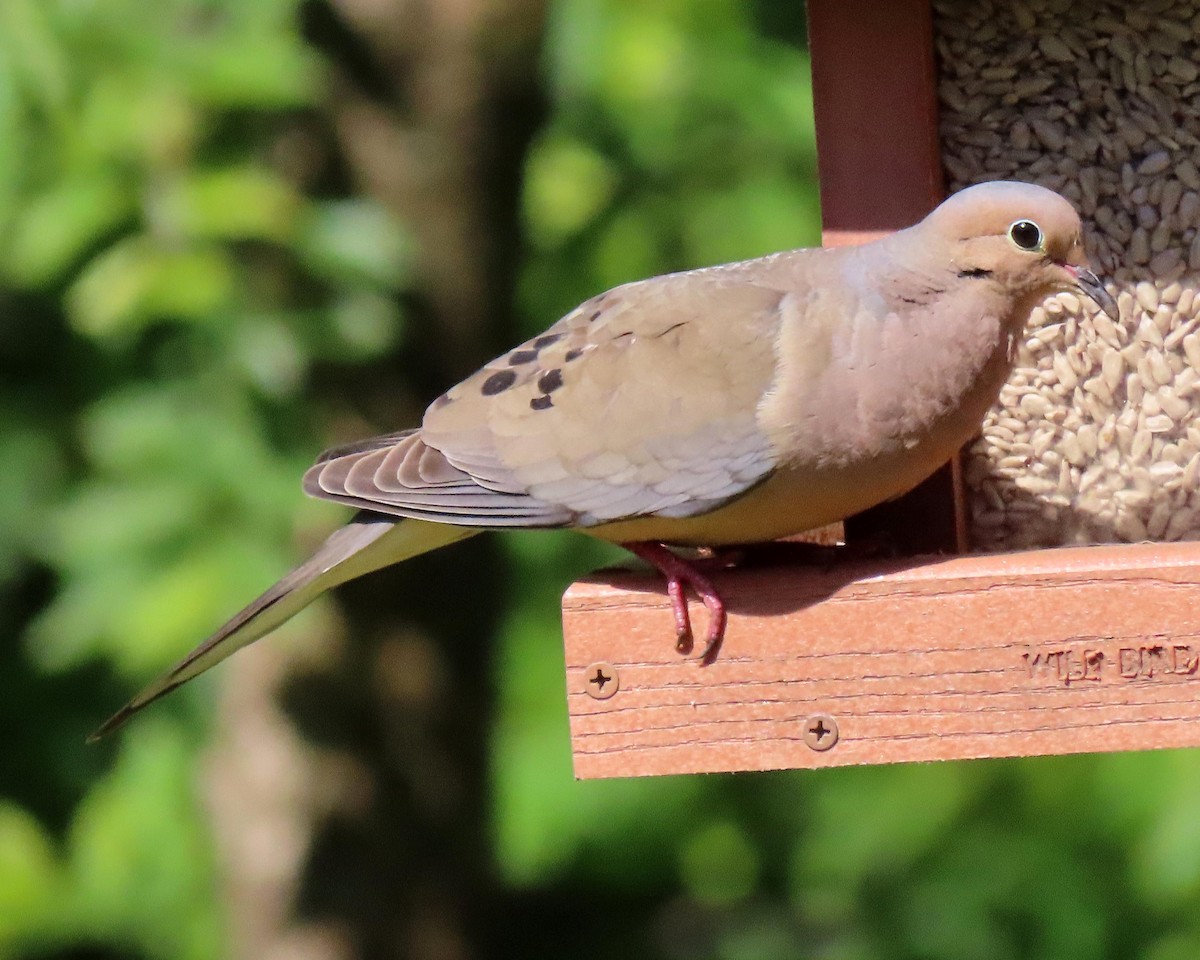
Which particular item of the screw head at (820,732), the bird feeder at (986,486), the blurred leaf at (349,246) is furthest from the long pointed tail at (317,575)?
the blurred leaf at (349,246)

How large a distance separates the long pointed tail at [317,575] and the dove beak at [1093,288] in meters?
0.94

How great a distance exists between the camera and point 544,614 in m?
5.19

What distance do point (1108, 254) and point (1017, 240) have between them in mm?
280

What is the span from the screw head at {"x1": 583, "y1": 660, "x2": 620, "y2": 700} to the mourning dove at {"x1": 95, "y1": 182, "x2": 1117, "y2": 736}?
0.34 ft

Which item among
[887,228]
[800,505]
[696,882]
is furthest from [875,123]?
[696,882]

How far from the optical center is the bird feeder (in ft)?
6.32

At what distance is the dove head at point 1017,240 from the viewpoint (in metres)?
2.01

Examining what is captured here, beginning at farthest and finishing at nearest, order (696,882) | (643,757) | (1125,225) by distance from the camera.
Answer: (696,882), (1125,225), (643,757)

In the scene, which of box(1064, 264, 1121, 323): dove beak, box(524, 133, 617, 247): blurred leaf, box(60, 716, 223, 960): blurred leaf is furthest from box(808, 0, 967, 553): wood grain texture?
box(60, 716, 223, 960): blurred leaf

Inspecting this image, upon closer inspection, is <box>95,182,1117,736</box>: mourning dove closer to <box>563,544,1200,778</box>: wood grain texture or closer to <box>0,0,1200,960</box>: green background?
<box>563,544,1200,778</box>: wood grain texture

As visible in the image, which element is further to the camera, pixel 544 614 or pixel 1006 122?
pixel 544 614

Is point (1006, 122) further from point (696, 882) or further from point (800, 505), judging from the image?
point (696, 882)

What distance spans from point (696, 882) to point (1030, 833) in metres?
1.22

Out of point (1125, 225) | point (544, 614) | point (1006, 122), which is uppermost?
point (1006, 122)
